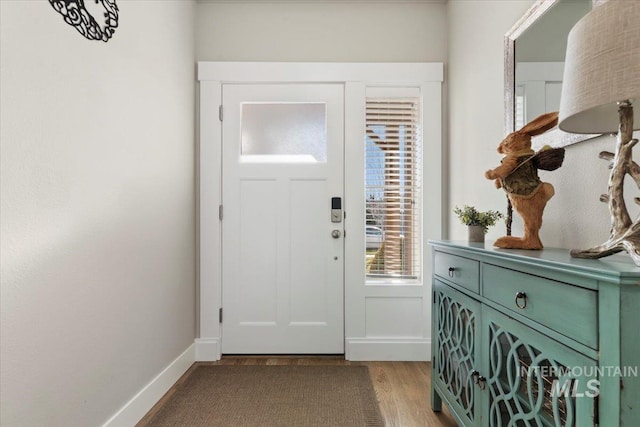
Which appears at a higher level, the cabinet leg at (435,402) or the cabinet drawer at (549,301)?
the cabinet drawer at (549,301)

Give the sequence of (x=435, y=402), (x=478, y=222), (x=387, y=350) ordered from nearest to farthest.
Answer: (x=478, y=222) → (x=435, y=402) → (x=387, y=350)

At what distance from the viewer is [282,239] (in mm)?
2684

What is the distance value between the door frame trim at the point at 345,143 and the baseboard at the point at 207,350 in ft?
0.07

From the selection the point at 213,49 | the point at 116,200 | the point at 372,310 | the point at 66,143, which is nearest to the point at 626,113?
the point at 66,143

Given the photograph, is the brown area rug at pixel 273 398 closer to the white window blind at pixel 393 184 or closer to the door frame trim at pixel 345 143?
the door frame trim at pixel 345 143

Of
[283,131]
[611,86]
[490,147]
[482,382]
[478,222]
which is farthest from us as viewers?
[283,131]

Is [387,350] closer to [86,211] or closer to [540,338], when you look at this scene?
[540,338]

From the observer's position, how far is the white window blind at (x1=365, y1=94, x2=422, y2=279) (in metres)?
2.69

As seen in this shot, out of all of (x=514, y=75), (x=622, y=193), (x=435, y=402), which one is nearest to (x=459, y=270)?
(x=622, y=193)

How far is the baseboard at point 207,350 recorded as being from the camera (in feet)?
8.57

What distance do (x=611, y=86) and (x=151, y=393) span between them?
2330 mm

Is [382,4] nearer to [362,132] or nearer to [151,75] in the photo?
[362,132]

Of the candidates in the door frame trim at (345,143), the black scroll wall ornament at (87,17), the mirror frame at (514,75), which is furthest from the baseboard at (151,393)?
the mirror frame at (514,75)

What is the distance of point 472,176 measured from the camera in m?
2.22
